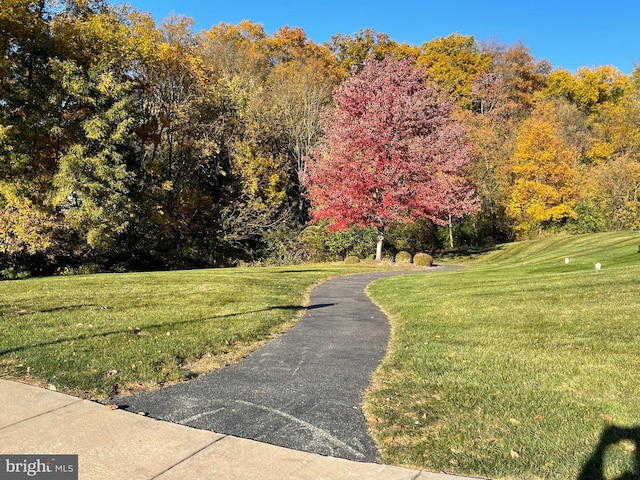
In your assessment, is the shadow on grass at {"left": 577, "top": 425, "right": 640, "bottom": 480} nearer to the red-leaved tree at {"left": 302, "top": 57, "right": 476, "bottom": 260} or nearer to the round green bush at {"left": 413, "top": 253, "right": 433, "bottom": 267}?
the red-leaved tree at {"left": 302, "top": 57, "right": 476, "bottom": 260}

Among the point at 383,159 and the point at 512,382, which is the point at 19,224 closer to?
the point at 383,159

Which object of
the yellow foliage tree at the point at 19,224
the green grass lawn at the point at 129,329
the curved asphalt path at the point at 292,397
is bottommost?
the curved asphalt path at the point at 292,397

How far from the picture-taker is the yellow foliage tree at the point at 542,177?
32188 mm

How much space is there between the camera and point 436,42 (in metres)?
52.1

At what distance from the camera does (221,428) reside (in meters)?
4.18

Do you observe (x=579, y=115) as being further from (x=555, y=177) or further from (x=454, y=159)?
(x=454, y=159)

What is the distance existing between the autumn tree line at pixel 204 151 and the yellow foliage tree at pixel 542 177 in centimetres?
12

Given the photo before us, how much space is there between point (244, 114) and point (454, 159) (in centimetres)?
1416

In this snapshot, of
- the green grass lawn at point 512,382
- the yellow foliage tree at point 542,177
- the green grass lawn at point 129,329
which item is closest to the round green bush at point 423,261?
the green grass lawn at point 129,329

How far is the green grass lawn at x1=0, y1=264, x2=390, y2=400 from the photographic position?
5582 mm

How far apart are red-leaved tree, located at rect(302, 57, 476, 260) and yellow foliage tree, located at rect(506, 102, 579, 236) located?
1159cm

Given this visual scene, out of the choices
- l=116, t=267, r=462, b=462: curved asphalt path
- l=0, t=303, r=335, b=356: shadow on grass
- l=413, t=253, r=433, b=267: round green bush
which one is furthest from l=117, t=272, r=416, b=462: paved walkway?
l=413, t=253, r=433, b=267: round green bush

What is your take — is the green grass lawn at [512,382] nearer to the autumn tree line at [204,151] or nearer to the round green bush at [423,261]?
the round green bush at [423,261]

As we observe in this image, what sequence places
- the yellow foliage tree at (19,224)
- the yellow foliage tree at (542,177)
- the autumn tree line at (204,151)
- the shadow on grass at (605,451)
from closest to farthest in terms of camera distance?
the shadow on grass at (605,451), the yellow foliage tree at (19,224), the autumn tree line at (204,151), the yellow foliage tree at (542,177)
